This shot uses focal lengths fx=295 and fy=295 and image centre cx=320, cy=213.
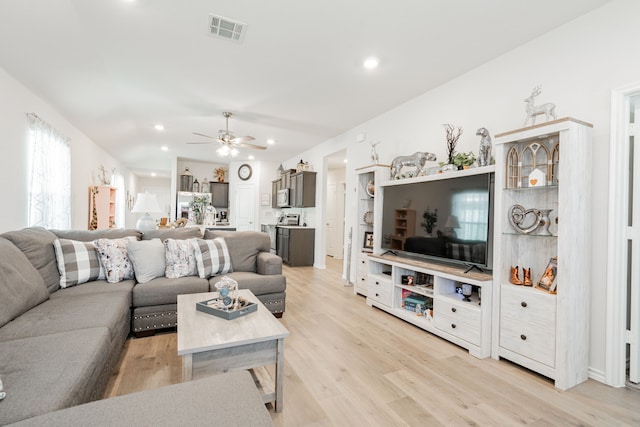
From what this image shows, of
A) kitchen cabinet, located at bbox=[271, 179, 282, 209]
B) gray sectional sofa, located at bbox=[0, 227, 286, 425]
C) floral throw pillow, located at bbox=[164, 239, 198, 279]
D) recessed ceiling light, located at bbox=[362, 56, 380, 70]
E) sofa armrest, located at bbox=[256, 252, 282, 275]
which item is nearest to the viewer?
gray sectional sofa, located at bbox=[0, 227, 286, 425]

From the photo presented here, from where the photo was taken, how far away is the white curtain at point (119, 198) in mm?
7926

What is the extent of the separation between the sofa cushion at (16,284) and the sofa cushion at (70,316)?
49 mm

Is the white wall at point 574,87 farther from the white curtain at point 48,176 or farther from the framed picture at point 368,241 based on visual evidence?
the white curtain at point 48,176

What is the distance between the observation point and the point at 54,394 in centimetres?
111

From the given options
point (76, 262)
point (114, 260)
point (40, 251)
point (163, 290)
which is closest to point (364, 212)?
point (163, 290)

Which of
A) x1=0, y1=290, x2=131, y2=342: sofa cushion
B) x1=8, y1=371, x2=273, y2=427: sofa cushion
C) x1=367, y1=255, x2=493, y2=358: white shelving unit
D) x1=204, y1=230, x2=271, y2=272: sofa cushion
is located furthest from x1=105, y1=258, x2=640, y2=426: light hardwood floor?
x1=204, y1=230, x2=271, y2=272: sofa cushion

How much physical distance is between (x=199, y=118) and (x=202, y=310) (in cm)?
364

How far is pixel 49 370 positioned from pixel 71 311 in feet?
2.91

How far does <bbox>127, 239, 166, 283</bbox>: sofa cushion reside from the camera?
111 inches

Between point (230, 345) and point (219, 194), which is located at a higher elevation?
point (219, 194)

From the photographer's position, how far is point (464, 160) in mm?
2922

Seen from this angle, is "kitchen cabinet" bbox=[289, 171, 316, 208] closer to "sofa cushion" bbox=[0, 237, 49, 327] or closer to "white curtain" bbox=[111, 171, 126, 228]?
"sofa cushion" bbox=[0, 237, 49, 327]

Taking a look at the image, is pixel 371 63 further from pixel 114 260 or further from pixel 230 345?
pixel 114 260

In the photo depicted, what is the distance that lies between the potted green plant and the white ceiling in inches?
36.1
